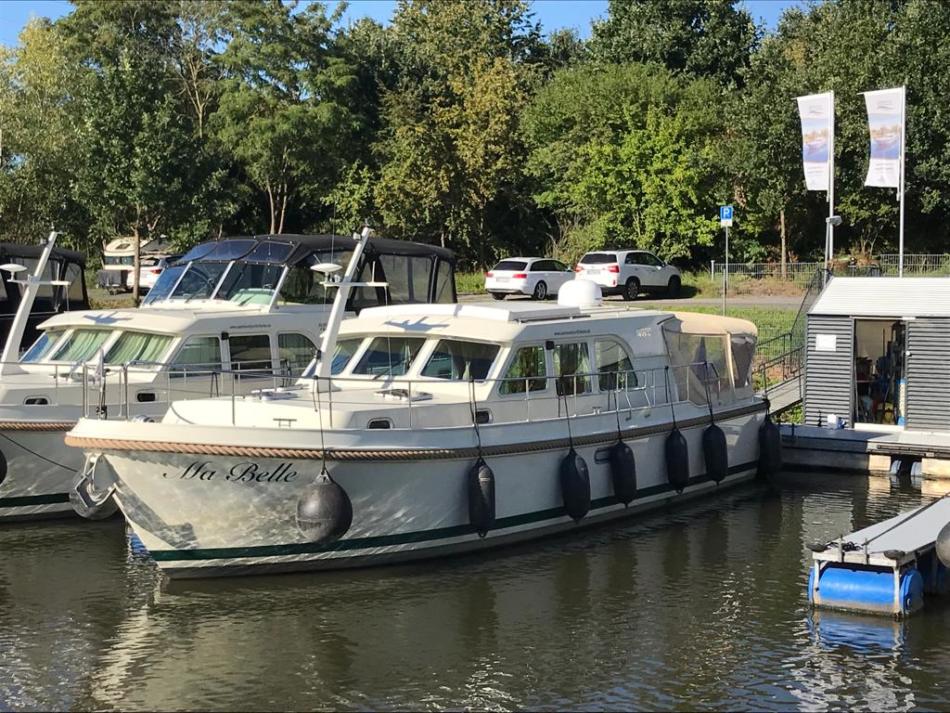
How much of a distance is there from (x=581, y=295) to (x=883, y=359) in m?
6.42

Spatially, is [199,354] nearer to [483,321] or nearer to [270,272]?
[270,272]

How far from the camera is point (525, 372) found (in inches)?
648

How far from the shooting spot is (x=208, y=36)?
5650cm

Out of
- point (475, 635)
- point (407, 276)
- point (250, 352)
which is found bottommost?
point (475, 635)

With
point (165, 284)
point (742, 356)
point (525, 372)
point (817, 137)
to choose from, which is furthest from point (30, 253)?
point (817, 137)

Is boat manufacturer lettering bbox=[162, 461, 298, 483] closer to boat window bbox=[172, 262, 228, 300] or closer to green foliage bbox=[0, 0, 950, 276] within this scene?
boat window bbox=[172, 262, 228, 300]

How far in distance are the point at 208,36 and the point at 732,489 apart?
42992 mm

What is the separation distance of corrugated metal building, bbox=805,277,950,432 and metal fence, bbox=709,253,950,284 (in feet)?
41.2

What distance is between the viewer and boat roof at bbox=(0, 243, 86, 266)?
2514 centimetres

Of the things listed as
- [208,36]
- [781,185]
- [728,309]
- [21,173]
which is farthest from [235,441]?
[208,36]

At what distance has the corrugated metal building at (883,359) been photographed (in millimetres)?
20578

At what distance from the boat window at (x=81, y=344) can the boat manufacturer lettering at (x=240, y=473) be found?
588cm

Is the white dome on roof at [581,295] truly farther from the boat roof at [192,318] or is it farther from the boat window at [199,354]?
the boat window at [199,354]

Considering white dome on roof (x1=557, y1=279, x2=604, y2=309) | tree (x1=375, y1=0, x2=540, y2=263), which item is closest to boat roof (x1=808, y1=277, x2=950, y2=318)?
white dome on roof (x1=557, y1=279, x2=604, y2=309)
